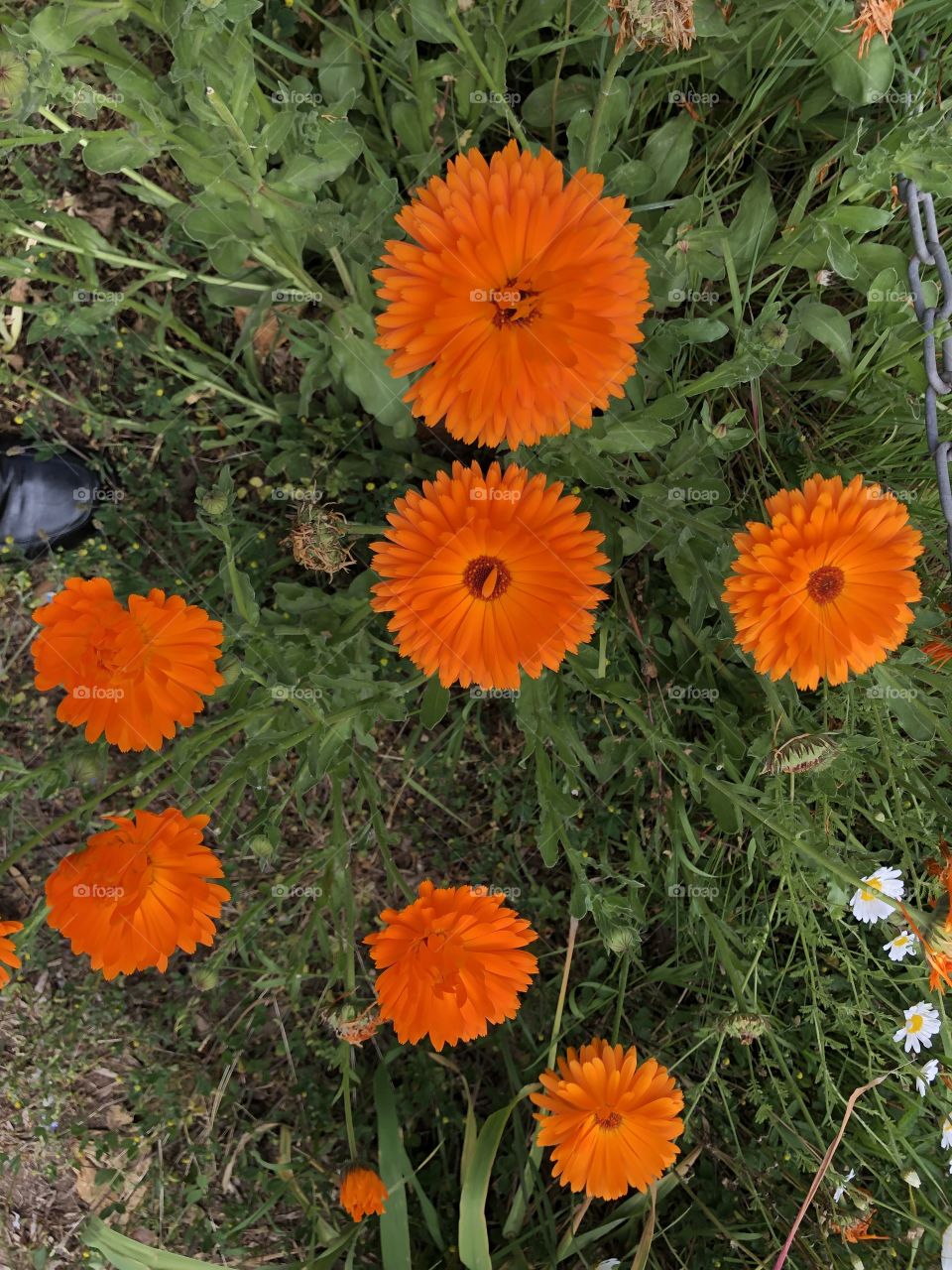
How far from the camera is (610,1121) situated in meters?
1.59

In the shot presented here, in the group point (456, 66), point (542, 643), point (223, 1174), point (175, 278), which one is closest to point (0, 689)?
point (175, 278)

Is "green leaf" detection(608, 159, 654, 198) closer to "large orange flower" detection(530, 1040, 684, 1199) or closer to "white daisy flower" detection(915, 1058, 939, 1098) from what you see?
"large orange flower" detection(530, 1040, 684, 1199)

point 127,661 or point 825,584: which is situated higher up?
A: point 825,584

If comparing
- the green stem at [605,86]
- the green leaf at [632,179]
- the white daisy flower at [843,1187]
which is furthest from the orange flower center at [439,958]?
the green leaf at [632,179]

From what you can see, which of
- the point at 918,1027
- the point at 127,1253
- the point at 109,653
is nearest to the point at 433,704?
the point at 109,653

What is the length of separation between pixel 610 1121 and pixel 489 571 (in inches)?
42.1

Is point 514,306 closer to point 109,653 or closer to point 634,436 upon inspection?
point 634,436

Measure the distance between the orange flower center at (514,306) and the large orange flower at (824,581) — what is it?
1.47ft

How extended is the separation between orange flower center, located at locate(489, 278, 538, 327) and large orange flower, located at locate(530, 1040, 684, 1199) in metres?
1.30

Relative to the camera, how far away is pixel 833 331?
1570 millimetres

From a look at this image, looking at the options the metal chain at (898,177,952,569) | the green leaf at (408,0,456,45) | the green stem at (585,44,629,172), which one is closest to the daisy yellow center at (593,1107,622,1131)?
the metal chain at (898,177,952,569)

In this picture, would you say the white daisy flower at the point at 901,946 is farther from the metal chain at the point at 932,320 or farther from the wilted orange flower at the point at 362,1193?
the wilted orange flower at the point at 362,1193

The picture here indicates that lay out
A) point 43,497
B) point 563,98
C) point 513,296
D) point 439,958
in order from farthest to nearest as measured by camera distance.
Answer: point 43,497
point 563,98
point 439,958
point 513,296

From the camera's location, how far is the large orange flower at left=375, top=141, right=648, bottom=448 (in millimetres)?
1087
